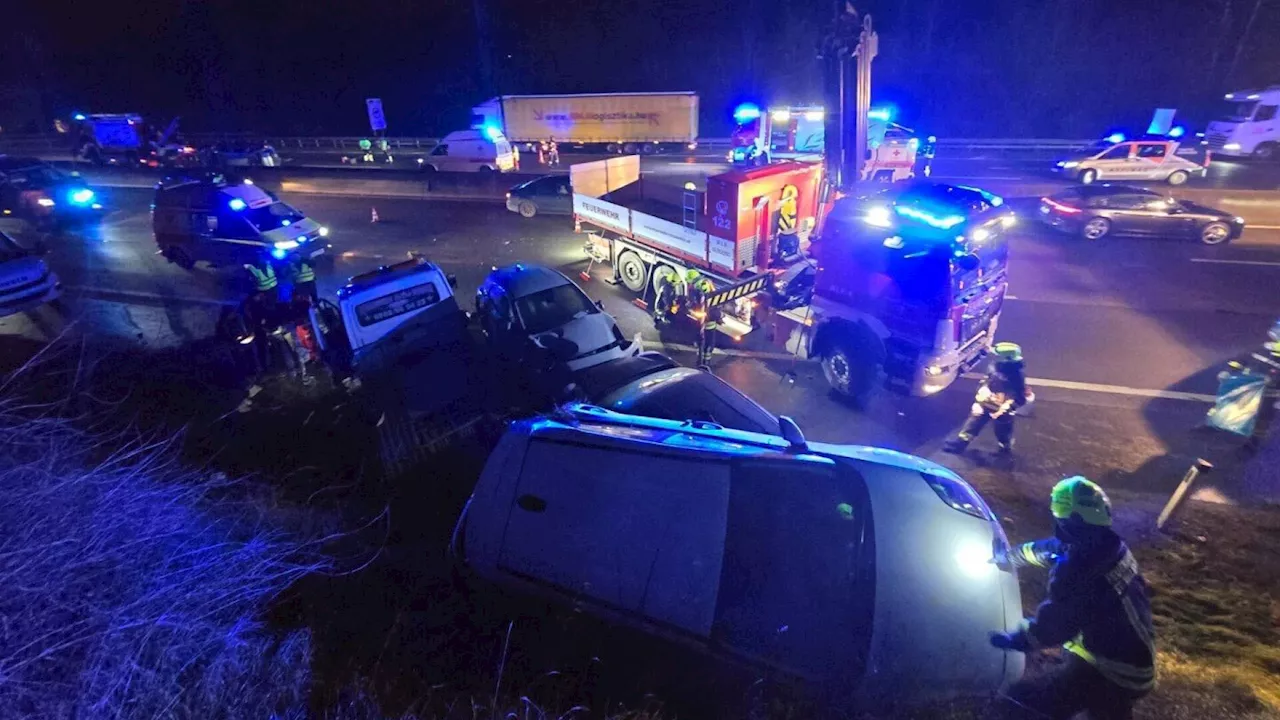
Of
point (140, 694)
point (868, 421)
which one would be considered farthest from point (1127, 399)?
point (140, 694)

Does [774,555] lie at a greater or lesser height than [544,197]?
lesser

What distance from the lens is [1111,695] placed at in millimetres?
3422

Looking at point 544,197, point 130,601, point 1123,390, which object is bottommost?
point 1123,390

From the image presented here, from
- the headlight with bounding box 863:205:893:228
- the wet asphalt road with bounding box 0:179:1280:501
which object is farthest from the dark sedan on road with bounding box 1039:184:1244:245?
the headlight with bounding box 863:205:893:228

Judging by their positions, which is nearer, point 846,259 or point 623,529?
point 623,529

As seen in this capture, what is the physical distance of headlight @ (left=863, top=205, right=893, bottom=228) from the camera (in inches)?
295

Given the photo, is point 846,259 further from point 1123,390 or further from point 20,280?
point 20,280

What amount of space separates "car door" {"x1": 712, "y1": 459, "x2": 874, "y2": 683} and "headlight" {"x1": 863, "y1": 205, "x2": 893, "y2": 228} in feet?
15.8

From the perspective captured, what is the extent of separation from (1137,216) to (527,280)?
564 inches

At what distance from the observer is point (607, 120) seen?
27.8 meters

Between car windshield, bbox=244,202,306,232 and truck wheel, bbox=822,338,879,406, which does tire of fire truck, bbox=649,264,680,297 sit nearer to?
truck wheel, bbox=822,338,879,406

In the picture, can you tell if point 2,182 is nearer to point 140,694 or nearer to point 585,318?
point 585,318

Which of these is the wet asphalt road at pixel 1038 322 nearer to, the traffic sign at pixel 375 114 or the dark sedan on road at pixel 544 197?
the dark sedan on road at pixel 544 197

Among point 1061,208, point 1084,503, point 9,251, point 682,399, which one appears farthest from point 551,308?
point 1061,208
